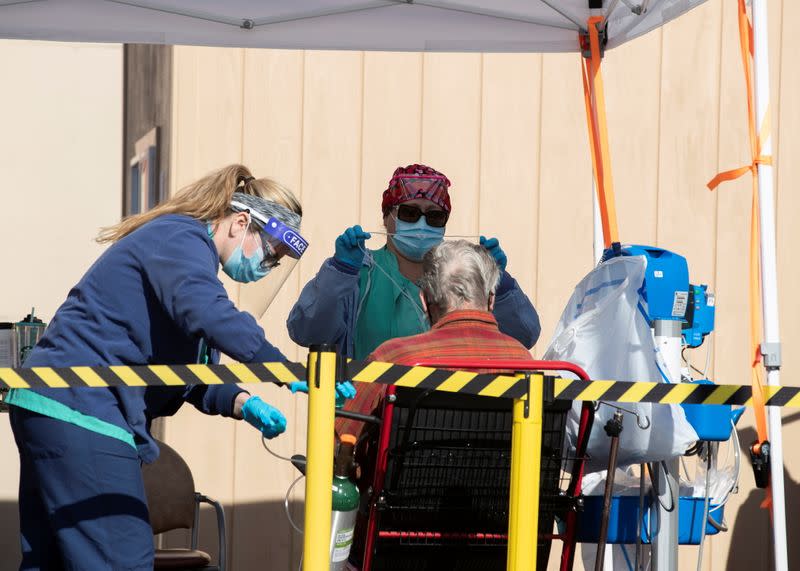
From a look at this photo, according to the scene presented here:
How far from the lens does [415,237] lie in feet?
13.1

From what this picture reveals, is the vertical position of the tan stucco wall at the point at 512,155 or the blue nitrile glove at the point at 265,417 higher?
the tan stucco wall at the point at 512,155

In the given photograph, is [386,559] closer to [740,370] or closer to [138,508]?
[138,508]

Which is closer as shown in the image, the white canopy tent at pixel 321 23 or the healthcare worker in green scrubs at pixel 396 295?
the healthcare worker in green scrubs at pixel 396 295

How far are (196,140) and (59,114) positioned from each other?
86 centimetres

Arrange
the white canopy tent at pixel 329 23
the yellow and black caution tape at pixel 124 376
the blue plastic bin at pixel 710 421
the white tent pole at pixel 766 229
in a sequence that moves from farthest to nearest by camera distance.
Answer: the white canopy tent at pixel 329 23 < the white tent pole at pixel 766 229 < the blue plastic bin at pixel 710 421 < the yellow and black caution tape at pixel 124 376

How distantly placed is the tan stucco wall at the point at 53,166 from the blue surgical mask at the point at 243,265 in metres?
2.36

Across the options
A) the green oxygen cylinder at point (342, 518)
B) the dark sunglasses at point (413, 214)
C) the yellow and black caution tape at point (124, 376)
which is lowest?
the green oxygen cylinder at point (342, 518)

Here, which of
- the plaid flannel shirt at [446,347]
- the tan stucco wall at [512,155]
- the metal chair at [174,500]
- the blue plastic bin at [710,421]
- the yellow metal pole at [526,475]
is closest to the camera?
the yellow metal pole at [526,475]

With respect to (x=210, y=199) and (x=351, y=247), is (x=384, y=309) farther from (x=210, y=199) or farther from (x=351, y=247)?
(x=210, y=199)

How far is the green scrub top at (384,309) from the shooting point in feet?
13.0

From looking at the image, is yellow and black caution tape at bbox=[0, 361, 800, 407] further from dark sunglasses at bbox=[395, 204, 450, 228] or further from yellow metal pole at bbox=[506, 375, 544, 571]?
dark sunglasses at bbox=[395, 204, 450, 228]

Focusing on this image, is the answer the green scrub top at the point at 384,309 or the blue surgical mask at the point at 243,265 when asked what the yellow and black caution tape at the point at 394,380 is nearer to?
the blue surgical mask at the point at 243,265

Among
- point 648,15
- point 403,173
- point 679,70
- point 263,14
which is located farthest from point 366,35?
point 679,70

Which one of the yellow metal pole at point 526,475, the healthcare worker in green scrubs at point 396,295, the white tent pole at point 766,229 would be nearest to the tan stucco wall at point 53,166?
the healthcare worker in green scrubs at point 396,295
